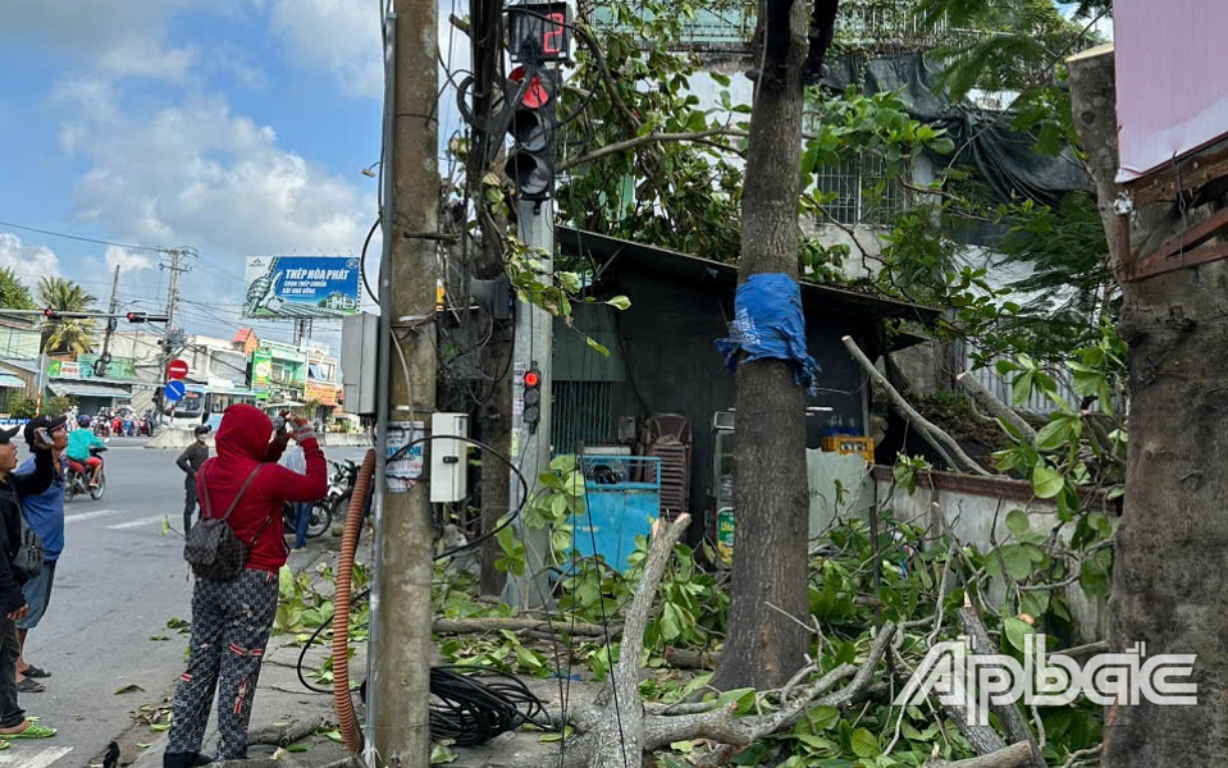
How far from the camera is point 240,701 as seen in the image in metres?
4.57

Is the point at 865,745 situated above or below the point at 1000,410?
below

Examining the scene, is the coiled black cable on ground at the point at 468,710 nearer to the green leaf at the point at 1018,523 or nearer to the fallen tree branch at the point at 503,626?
the fallen tree branch at the point at 503,626

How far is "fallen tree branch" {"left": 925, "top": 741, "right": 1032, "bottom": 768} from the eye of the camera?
3.65m

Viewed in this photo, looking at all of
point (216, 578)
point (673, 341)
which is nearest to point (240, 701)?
point (216, 578)

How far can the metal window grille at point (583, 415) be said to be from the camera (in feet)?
36.0

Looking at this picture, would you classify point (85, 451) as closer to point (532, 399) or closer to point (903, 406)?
point (532, 399)

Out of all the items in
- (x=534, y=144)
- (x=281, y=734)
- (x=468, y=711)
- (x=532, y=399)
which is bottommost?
(x=281, y=734)

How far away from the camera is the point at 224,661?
15.1ft

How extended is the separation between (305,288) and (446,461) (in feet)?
121

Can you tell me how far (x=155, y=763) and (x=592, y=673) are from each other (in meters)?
2.71

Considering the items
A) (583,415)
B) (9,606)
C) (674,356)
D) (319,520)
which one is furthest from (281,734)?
(319,520)

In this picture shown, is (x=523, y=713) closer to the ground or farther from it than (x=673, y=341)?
closer to the ground

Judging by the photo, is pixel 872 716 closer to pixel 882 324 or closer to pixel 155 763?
pixel 155 763

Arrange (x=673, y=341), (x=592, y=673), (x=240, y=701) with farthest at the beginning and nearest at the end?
(x=673, y=341)
(x=592, y=673)
(x=240, y=701)
